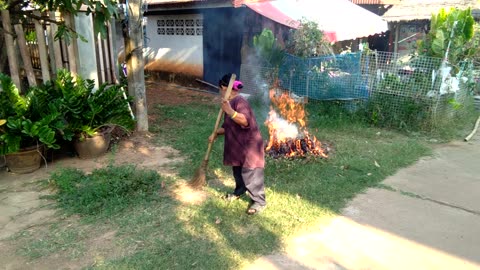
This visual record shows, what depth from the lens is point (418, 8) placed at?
43.9ft

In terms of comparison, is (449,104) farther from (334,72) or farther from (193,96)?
(193,96)

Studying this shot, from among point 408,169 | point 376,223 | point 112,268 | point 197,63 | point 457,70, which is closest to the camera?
point 112,268

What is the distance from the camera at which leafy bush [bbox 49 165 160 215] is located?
423 cm

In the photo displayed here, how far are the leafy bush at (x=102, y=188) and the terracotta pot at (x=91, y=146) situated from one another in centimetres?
57

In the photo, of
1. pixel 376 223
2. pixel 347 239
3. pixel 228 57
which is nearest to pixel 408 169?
pixel 376 223

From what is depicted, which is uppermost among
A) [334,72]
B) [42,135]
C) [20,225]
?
[334,72]

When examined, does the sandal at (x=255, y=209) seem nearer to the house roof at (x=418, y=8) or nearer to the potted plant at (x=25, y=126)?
the potted plant at (x=25, y=126)

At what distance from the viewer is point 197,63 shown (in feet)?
39.3

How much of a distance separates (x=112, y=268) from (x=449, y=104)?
6.77 m

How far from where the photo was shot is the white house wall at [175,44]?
11859 millimetres

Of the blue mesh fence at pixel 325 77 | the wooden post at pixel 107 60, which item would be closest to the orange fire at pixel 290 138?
the blue mesh fence at pixel 325 77

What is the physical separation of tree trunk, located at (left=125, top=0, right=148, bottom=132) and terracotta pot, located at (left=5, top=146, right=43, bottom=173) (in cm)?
196

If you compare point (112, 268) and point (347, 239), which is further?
point (347, 239)

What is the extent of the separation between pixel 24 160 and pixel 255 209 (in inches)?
135
